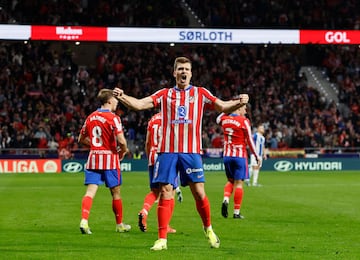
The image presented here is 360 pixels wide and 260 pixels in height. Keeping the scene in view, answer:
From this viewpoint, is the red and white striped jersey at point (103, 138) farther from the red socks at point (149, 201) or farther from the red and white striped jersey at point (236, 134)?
the red and white striped jersey at point (236, 134)

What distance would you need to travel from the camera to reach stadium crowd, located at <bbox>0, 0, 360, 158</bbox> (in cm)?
3712

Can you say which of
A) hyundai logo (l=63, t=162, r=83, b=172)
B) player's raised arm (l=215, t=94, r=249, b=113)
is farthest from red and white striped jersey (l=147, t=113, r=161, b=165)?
hyundai logo (l=63, t=162, r=83, b=172)

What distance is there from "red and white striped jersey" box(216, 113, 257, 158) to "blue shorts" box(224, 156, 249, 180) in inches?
3.7

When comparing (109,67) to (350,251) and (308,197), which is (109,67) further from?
(350,251)

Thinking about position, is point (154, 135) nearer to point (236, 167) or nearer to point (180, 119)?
point (236, 167)

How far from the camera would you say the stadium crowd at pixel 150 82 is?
37.1m

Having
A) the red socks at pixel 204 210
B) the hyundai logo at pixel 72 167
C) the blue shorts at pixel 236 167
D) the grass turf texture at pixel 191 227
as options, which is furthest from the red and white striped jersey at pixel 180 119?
the hyundai logo at pixel 72 167

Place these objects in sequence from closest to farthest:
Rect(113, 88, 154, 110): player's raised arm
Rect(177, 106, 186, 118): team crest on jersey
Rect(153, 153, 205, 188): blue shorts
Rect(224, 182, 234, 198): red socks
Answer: Rect(113, 88, 154, 110): player's raised arm → Rect(153, 153, 205, 188): blue shorts → Rect(177, 106, 186, 118): team crest on jersey → Rect(224, 182, 234, 198): red socks

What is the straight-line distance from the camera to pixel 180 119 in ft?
32.3

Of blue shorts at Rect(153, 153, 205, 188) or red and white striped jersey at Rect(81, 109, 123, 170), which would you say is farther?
red and white striped jersey at Rect(81, 109, 123, 170)

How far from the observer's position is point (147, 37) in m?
38.0

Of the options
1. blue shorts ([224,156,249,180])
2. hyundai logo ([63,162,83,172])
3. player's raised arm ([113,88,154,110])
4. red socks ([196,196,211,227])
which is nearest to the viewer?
player's raised arm ([113,88,154,110])

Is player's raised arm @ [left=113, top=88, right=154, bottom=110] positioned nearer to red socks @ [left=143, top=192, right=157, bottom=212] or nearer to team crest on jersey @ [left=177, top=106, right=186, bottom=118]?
team crest on jersey @ [left=177, top=106, right=186, bottom=118]

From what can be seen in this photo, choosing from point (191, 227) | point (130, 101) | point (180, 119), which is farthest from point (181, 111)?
point (191, 227)
